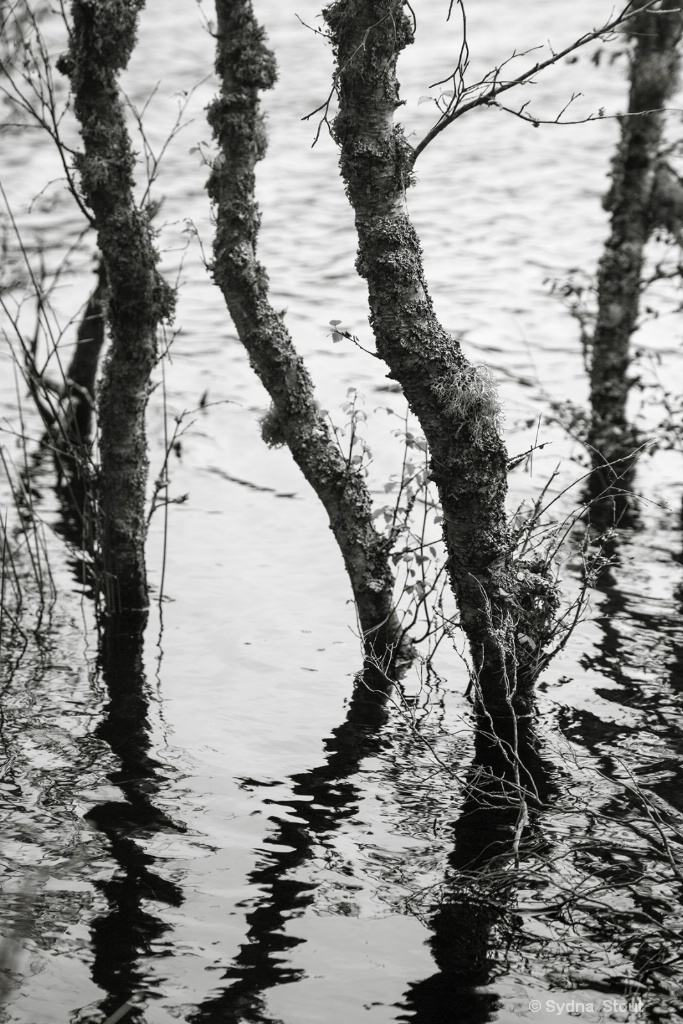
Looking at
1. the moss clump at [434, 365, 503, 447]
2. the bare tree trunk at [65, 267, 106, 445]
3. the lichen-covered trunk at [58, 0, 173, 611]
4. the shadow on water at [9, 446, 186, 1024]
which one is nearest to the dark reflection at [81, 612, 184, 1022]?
the shadow on water at [9, 446, 186, 1024]

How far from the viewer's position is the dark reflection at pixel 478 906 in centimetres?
420

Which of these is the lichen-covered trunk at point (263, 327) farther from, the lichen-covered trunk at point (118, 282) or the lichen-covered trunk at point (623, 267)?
the lichen-covered trunk at point (623, 267)

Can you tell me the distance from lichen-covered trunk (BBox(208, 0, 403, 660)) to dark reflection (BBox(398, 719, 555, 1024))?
1472 millimetres

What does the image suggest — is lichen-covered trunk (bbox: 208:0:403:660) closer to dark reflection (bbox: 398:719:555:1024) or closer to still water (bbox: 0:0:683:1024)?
still water (bbox: 0:0:683:1024)

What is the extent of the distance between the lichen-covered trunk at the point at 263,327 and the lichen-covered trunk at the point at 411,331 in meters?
1.16

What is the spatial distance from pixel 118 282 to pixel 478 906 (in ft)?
15.6

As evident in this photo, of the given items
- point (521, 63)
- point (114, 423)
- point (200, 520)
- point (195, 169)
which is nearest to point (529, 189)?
point (195, 169)

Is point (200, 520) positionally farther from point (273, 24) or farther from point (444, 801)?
point (273, 24)

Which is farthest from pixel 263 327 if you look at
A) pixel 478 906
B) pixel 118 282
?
pixel 478 906

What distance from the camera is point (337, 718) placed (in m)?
6.68

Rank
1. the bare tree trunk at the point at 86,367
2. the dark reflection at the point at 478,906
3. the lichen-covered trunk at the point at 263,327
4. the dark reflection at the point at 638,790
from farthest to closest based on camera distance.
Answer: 1. the bare tree trunk at the point at 86,367
2. the lichen-covered trunk at the point at 263,327
3. the dark reflection at the point at 638,790
4. the dark reflection at the point at 478,906

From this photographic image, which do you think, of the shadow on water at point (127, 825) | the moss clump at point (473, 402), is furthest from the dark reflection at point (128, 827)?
the moss clump at point (473, 402)

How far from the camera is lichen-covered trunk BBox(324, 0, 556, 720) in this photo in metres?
5.45

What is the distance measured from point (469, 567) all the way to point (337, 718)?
1593 mm
